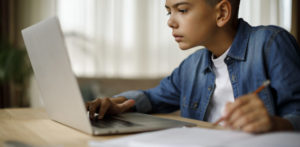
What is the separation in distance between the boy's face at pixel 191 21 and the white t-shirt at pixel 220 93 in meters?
0.12

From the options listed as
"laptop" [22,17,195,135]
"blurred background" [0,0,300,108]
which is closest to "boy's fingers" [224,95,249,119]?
"laptop" [22,17,195,135]

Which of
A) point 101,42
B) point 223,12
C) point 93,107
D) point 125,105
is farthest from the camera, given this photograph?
point 101,42

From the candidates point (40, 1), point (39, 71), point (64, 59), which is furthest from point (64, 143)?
point (40, 1)

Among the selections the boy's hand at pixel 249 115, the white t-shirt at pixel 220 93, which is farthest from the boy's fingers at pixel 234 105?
the white t-shirt at pixel 220 93

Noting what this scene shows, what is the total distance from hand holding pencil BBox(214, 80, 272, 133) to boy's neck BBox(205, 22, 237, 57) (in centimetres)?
61

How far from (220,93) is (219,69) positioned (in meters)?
0.10

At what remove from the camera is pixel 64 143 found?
64cm

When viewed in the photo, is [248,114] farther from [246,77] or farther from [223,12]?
[223,12]

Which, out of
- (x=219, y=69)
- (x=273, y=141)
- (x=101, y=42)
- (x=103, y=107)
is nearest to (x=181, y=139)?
(x=273, y=141)

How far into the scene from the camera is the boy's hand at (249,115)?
0.60 m

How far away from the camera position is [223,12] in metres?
1.16

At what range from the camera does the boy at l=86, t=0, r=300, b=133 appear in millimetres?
958

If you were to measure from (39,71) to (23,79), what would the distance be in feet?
7.59

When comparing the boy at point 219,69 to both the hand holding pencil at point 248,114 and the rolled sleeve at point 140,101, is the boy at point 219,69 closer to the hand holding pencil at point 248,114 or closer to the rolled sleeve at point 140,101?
the rolled sleeve at point 140,101
